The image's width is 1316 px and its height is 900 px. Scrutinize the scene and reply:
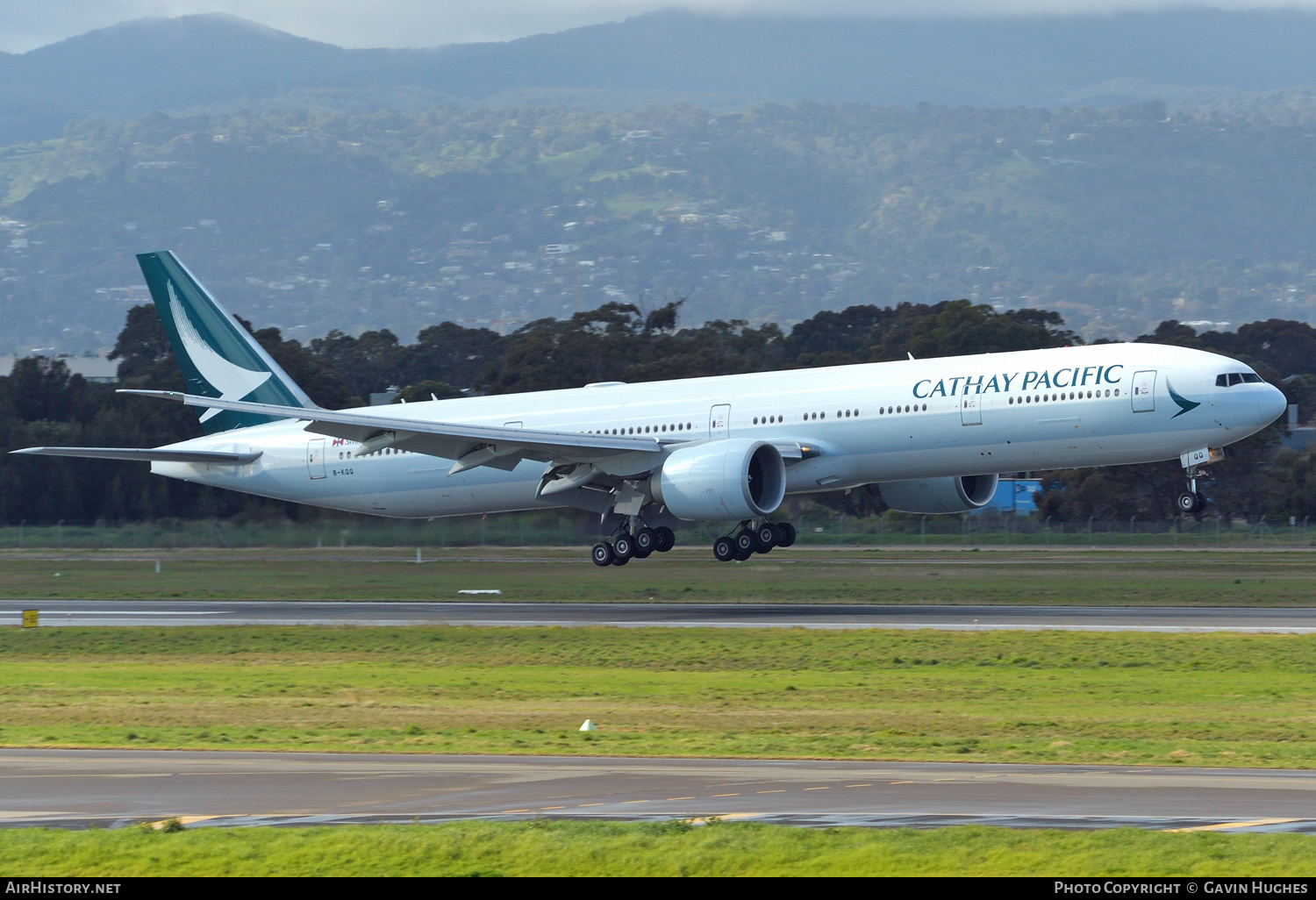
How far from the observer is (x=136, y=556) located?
62312 mm

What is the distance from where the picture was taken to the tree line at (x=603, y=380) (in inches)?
2589

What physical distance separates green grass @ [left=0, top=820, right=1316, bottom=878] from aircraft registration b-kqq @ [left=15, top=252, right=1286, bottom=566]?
2621 cm

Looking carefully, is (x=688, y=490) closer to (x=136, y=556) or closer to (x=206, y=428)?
(x=206, y=428)

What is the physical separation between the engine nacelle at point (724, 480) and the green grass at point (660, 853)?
1033 inches

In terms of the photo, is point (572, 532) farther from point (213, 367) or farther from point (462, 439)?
point (213, 367)

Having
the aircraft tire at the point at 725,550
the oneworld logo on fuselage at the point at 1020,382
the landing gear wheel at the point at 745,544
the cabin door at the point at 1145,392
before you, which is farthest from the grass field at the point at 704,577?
the oneworld logo on fuselage at the point at 1020,382

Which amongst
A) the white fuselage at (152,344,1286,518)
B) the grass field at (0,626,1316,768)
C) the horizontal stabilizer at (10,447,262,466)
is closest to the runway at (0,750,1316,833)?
the grass field at (0,626,1316,768)

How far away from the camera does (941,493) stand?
43094 millimetres

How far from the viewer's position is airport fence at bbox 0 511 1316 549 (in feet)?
170

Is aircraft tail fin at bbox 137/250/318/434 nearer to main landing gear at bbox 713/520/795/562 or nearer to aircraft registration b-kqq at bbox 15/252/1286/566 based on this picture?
aircraft registration b-kqq at bbox 15/252/1286/566
